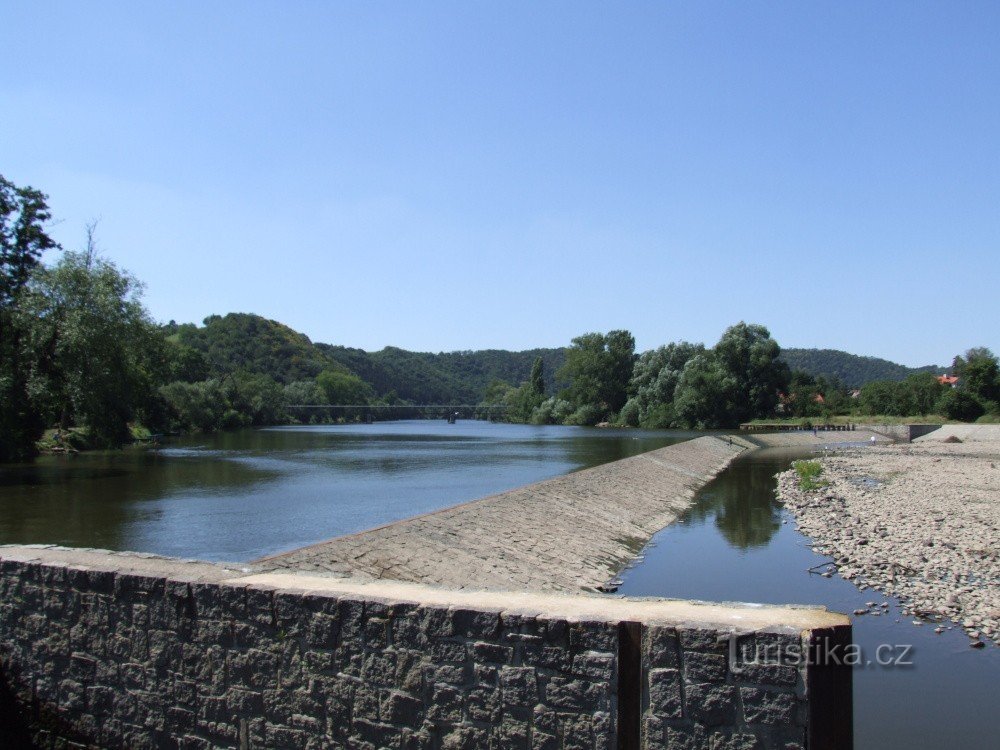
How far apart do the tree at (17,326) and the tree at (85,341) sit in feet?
2.38

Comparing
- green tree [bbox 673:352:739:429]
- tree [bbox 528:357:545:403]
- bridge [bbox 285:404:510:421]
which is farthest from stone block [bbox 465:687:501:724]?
tree [bbox 528:357:545:403]

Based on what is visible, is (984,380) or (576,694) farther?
(984,380)

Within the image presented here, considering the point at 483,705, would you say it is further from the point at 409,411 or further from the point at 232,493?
the point at 409,411

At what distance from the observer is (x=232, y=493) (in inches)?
1227

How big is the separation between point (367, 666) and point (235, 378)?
112 meters

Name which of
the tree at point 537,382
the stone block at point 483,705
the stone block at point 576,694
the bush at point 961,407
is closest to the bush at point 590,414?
the tree at point 537,382

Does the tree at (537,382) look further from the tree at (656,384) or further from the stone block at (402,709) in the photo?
the stone block at (402,709)

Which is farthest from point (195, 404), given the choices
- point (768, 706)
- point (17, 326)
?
point (768, 706)

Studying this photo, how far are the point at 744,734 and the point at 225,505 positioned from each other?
84.6ft

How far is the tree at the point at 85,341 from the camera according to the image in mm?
38656

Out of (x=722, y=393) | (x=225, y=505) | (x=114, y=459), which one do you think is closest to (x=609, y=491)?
(x=225, y=505)

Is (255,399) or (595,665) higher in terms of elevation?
(255,399)

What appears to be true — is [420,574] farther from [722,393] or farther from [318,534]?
[722,393]

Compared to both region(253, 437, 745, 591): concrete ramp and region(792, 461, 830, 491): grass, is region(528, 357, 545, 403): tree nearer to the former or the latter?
region(792, 461, 830, 491): grass
